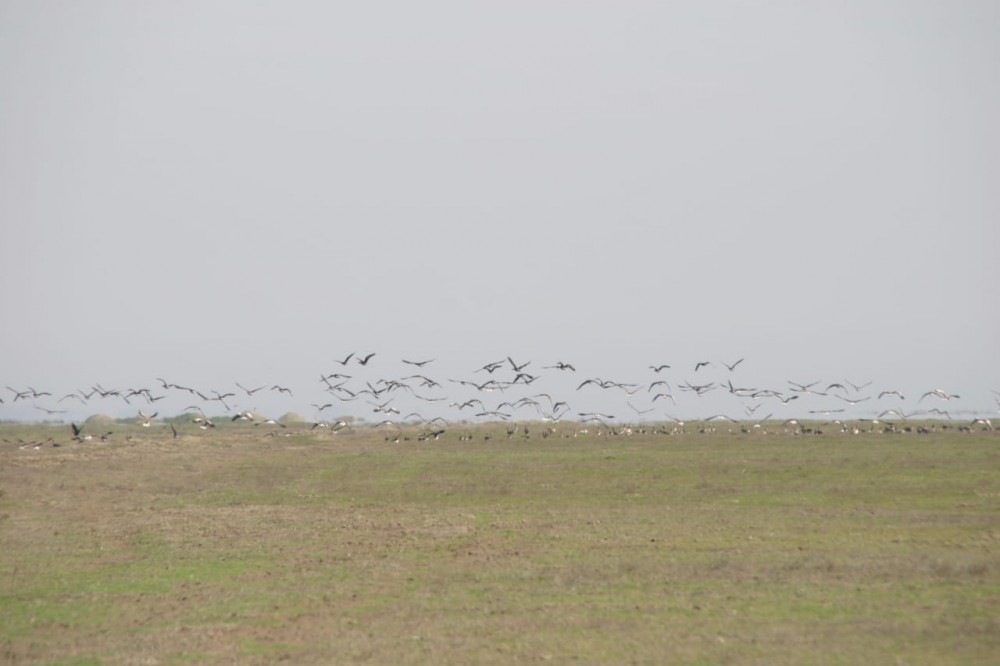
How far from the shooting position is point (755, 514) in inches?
1345

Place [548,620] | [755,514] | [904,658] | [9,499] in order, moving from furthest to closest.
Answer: [9,499]
[755,514]
[548,620]
[904,658]

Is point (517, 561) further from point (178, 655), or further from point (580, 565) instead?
point (178, 655)

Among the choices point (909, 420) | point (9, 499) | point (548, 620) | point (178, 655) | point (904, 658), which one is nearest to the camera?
point (904, 658)

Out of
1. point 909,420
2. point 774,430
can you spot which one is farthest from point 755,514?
point 909,420

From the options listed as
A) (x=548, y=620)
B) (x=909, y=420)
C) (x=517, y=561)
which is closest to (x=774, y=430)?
(x=909, y=420)

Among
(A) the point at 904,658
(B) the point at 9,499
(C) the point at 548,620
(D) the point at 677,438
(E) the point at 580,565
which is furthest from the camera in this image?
(D) the point at 677,438

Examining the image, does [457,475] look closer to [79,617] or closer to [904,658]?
[79,617]

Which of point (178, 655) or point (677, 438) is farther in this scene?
point (677, 438)

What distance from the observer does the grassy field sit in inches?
779

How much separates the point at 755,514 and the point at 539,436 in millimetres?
28516

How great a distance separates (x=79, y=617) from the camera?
23.4m

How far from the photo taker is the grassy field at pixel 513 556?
19.8 m

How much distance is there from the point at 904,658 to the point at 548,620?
270 inches

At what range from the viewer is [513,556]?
28.6 metres
